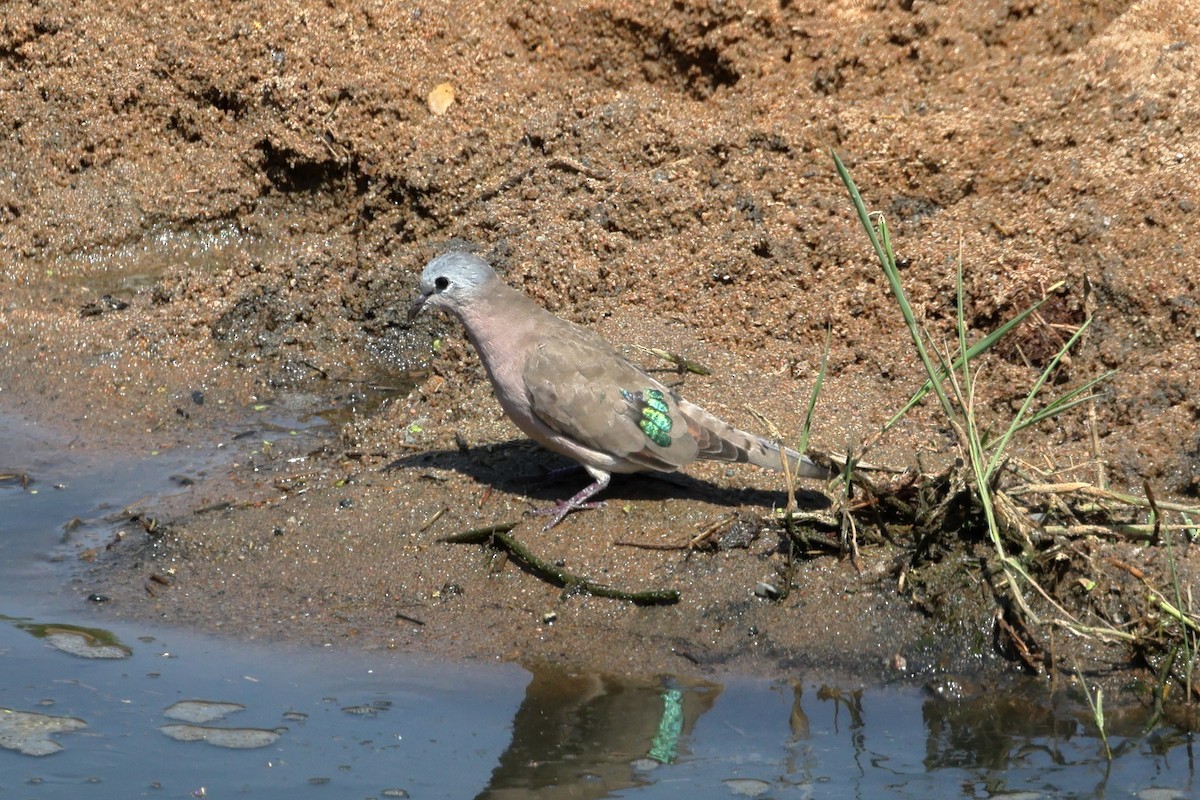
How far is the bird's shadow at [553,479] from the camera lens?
5.04m

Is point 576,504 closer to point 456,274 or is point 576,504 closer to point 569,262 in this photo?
point 456,274

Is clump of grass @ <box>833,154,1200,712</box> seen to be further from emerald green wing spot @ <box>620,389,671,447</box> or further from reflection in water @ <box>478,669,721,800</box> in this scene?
reflection in water @ <box>478,669,721,800</box>

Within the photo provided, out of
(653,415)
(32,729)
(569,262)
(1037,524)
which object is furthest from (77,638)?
(1037,524)

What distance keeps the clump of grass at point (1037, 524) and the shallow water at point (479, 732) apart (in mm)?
271

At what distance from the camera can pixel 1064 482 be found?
459 cm

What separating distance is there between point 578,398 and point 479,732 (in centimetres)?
136

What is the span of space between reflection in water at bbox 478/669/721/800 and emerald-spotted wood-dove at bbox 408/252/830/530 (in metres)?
0.88

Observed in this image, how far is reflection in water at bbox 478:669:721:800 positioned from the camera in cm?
373

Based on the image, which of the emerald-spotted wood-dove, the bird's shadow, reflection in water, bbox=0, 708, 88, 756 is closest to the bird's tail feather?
the emerald-spotted wood-dove

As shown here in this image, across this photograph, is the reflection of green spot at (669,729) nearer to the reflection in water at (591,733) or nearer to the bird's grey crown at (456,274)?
the reflection in water at (591,733)

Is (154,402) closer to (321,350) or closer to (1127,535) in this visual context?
(321,350)

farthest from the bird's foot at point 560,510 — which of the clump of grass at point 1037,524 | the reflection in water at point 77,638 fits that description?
the reflection in water at point 77,638

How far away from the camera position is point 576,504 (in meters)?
4.97

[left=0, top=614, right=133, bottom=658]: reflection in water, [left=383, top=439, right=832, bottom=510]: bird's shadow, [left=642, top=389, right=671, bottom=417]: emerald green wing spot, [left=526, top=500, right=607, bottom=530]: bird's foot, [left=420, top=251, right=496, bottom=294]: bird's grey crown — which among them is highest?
[left=420, top=251, right=496, bottom=294]: bird's grey crown
